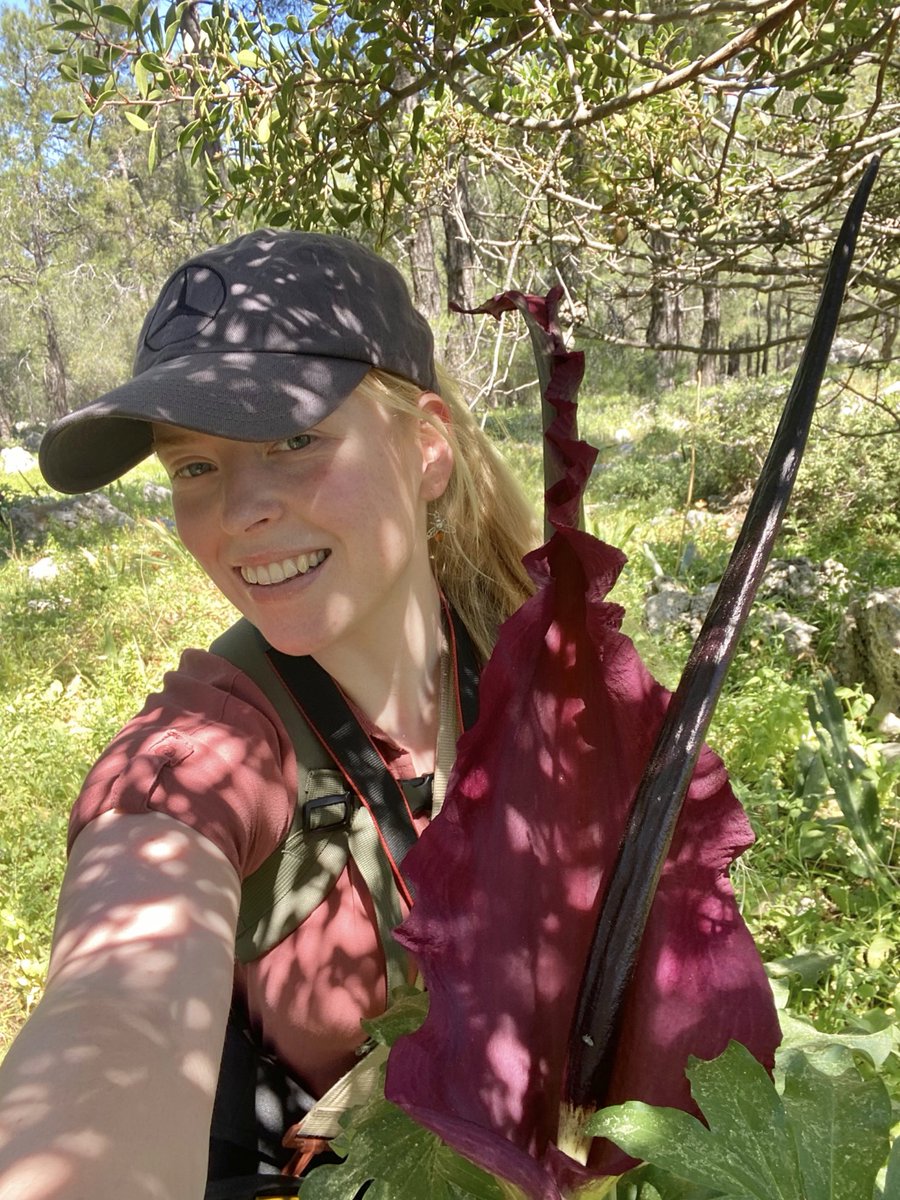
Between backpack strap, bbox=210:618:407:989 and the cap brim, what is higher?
the cap brim

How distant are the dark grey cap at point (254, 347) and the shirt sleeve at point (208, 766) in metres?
0.25

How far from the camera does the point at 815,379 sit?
0.48 meters

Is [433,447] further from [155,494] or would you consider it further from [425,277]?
[155,494]

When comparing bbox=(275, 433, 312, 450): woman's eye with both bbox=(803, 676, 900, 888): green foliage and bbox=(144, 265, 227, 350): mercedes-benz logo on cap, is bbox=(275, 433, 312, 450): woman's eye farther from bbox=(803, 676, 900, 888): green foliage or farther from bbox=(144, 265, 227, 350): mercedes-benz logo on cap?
bbox=(803, 676, 900, 888): green foliage

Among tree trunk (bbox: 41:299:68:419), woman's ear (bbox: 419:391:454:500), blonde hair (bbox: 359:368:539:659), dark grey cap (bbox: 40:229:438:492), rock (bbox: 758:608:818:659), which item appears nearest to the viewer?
dark grey cap (bbox: 40:229:438:492)

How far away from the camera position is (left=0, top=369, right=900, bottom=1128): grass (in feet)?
5.56

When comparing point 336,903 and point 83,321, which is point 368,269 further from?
Result: point 83,321

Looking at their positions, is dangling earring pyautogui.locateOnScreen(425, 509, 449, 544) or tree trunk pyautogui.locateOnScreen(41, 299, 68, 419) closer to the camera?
dangling earring pyautogui.locateOnScreen(425, 509, 449, 544)

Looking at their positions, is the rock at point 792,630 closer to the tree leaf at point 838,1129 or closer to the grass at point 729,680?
the grass at point 729,680

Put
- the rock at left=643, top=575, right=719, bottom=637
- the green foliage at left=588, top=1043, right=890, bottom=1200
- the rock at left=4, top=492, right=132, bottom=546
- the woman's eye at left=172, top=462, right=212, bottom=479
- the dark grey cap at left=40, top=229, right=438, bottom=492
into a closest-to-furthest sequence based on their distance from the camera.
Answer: the green foliage at left=588, top=1043, right=890, bottom=1200
the dark grey cap at left=40, top=229, right=438, bottom=492
the woman's eye at left=172, top=462, right=212, bottom=479
the rock at left=643, top=575, right=719, bottom=637
the rock at left=4, top=492, right=132, bottom=546

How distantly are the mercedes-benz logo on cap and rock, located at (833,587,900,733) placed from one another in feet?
7.13

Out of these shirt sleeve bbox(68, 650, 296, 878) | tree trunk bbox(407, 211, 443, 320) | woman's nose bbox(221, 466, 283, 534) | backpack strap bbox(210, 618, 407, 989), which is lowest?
backpack strap bbox(210, 618, 407, 989)

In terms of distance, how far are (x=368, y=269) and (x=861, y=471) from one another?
412 cm

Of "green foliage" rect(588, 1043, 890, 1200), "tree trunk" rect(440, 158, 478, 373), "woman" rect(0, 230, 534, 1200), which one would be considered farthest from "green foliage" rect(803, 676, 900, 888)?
"tree trunk" rect(440, 158, 478, 373)
